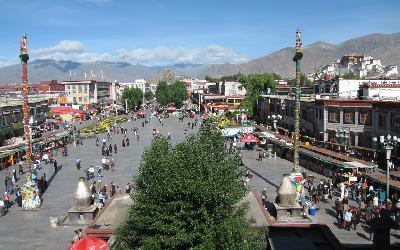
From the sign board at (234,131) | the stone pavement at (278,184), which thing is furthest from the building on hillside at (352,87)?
the stone pavement at (278,184)

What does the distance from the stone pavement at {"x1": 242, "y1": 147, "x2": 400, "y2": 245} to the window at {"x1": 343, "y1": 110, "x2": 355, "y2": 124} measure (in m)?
7.92

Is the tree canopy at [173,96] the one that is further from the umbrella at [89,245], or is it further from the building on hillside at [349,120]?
the umbrella at [89,245]

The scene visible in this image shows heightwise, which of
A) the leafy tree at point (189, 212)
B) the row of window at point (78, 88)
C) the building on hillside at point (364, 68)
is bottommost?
the leafy tree at point (189, 212)

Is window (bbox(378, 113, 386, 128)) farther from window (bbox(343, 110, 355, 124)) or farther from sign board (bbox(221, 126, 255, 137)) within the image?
sign board (bbox(221, 126, 255, 137))

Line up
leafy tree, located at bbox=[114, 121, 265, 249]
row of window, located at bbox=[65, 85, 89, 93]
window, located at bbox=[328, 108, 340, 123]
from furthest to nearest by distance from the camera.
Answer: row of window, located at bbox=[65, 85, 89, 93] → window, located at bbox=[328, 108, 340, 123] → leafy tree, located at bbox=[114, 121, 265, 249]

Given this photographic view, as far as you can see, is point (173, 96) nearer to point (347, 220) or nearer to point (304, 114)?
point (304, 114)

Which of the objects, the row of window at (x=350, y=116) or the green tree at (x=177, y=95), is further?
the green tree at (x=177, y=95)

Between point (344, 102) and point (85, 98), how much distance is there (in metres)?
117

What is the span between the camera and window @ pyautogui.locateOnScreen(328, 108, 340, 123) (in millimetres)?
50219

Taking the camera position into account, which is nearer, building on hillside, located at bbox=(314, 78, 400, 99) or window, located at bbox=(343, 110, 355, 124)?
window, located at bbox=(343, 110, 355, 124)

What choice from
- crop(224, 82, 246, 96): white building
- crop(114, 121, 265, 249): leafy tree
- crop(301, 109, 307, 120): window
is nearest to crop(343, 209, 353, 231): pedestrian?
crop(114, 121, 265, 249): leafy tree

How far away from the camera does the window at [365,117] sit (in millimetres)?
45938

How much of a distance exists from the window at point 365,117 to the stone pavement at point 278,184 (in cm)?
854

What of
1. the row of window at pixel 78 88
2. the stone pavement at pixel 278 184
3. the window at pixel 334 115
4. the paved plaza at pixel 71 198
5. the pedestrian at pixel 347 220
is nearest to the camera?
the stone pavement at pixel 278 184
